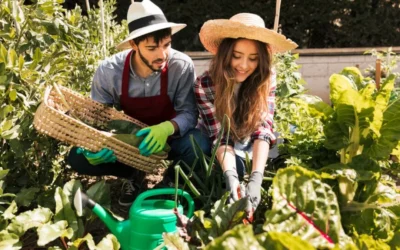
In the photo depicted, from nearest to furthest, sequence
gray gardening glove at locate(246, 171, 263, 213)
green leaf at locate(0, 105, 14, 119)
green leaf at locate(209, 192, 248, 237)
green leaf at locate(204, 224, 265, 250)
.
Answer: green leaf at locate(204, 224, 265, 250) < green leaf at locate(209, 192, 248, 237) < gray gardening glove at locate(246, 171, 263, 213) < green leaf at locate(0, 105, 14, 119)

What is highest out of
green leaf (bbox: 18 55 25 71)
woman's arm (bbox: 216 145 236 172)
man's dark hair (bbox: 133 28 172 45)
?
man's dark hair (bbox: 133 28 172 45)

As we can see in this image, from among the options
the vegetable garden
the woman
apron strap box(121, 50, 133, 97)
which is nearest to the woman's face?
the woman

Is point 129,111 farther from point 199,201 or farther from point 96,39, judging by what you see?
point 96,39

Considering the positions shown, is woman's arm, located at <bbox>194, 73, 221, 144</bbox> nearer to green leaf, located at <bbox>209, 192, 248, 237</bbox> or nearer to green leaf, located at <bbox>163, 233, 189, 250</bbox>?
green leaf, located at <bbox>209, 192, 248, 237</bbox>

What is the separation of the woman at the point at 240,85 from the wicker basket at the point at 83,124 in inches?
11.6

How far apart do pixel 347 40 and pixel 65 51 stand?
412cm

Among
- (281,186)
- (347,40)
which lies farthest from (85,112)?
(347,40)

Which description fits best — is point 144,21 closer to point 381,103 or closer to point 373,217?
point 381,103

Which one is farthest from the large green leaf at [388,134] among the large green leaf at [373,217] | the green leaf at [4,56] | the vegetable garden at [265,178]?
the green leaf at [4,56]

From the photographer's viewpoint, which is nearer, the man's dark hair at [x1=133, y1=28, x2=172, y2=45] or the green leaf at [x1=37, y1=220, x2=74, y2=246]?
the green leaf at [x1=37, y1=220, x2=74, y2=246]

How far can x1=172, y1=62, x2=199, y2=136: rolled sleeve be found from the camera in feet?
7.55

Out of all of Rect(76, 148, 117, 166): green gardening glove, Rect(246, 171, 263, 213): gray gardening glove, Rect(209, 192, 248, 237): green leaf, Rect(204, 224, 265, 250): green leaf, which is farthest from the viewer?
Rect(76, 148, 117, 166): green gardening glove

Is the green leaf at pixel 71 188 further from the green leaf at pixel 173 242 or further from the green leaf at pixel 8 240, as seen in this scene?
the green leaf at pixel 173 242

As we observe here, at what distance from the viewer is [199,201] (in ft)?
7.06
